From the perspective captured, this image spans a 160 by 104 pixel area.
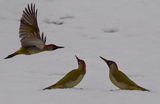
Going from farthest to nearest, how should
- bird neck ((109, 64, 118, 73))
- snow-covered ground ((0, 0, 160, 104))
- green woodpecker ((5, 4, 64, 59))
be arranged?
green woodpecker ((5, 4, 64, 59)), bird neck ((109, 64, 118, 73)), snow-covered ground ((0, 0, 160, 104))

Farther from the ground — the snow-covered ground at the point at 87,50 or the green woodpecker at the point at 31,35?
the green woodpecker at the point at 31,35

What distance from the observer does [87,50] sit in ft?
34.8

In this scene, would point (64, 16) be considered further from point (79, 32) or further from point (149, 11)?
point (149, 11)

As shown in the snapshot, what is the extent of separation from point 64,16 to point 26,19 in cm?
628

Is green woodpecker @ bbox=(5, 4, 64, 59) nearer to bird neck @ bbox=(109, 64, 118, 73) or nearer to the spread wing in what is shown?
the spread wing

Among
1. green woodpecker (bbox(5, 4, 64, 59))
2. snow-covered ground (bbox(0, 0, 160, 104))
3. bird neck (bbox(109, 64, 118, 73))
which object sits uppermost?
green woodpecker (bbox(5, 4, 64, 59))

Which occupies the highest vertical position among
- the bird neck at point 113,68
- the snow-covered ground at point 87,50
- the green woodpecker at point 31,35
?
the green woodpecker at point 31,35

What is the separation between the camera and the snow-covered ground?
6.36 meters

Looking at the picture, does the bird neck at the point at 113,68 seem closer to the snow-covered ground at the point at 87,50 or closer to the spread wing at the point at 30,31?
the snow-covered ground at the point at 87,50

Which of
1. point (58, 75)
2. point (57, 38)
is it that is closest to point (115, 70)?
point (58, 75)

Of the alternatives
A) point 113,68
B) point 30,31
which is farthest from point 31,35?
point 113,68

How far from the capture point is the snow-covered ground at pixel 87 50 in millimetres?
6355

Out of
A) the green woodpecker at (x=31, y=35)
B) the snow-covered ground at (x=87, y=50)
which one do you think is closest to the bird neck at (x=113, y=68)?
the snow-covered ground at (x=87, y=50)

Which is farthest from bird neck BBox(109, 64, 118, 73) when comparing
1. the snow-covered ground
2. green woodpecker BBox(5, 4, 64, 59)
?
green woodpecker BBox(5, 4, 64, 59)
